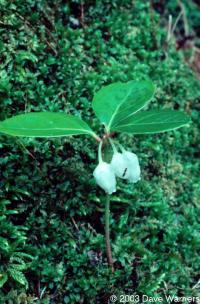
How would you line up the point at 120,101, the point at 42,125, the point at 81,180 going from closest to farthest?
1. the point at 42,125
2. the point at 120,101
3. the point at 81,180

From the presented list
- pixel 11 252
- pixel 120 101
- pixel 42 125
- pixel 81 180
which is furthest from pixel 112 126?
pixel 11 252

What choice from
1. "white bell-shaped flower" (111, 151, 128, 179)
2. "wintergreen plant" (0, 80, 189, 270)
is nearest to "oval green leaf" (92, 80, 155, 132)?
"wintergreen plant" (0, 80, 189, 270)

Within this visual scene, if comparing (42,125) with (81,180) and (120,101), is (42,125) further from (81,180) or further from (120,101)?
(81,180)

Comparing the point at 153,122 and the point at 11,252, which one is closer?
the point at 153,122

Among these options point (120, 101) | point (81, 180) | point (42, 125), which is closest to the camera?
point (42, 125)

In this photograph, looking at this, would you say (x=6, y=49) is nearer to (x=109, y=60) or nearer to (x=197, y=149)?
(x=109, y=60)

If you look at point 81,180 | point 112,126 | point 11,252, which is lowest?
point 11,252

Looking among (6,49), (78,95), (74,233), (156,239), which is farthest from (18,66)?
(156,239)

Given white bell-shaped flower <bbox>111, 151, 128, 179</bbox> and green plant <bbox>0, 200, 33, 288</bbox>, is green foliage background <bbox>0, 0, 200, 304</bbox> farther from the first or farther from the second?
white bell-shaped flower <bbox>111, 151, 128, 179</bbox>
